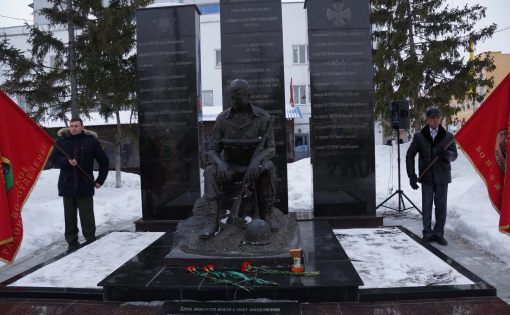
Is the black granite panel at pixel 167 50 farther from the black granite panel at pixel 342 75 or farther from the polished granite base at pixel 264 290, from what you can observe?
the polished granite base at pixel 264 290

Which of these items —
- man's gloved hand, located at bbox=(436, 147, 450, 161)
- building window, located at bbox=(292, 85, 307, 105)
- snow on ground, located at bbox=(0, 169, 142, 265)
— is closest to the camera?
man's gloved hand, located at bbox=(436, 147, 450, 161)

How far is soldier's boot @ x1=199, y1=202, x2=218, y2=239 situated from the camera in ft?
15.6

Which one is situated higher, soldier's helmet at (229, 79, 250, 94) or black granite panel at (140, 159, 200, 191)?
soldier's helmet at (229, 79, 250, 94)

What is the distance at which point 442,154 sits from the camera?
599 cm

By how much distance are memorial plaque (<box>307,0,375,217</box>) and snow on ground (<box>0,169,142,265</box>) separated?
15.0ft

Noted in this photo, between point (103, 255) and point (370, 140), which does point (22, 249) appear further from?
point (370, 140)

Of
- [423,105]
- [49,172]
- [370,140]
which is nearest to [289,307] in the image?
[370,140]

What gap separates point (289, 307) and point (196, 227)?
2.12m

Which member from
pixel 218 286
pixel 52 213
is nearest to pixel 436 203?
pixel 218 286

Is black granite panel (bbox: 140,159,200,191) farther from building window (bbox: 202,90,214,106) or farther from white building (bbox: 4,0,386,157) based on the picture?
building window (bbox: 202,90,214,106)

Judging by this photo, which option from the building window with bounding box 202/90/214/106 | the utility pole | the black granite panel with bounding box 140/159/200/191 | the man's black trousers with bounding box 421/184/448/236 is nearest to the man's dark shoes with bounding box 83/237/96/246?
the black granite panel with bounding box 140/159/200/191

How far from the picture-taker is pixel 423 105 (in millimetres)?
15109

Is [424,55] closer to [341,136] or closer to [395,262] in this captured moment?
[341,136]

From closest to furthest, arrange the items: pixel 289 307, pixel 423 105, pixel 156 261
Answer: pixel 289 307 < pixel 156 261 < pixel 423 105
